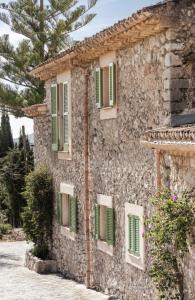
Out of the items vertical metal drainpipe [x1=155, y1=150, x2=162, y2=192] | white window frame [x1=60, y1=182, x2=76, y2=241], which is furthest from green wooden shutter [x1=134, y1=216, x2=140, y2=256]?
white window frame [x1=60, y1=182, x2=76, y2=241]

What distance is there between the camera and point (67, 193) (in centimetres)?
1558

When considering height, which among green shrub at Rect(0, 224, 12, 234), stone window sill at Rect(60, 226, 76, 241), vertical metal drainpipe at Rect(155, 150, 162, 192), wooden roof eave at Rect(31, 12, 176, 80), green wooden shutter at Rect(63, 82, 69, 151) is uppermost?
wooden roof eave at Rect(31, 12, 176, 80)

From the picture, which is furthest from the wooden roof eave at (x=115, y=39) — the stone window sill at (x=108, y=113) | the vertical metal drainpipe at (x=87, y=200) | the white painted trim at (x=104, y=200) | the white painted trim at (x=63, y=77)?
the white painted trim at (x=104, y=200)

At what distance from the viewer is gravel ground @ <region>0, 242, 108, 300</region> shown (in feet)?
43.7

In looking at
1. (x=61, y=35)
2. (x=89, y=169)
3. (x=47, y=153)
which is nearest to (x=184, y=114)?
(x=89, y=169)

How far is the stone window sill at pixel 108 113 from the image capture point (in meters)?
12.6

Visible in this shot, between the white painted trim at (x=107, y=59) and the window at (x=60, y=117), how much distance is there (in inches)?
101

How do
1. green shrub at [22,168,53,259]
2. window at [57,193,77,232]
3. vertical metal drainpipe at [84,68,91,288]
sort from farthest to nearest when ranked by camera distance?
green shrub at [22,168,53,259]
window at [57,193,77,232]
vertical metal drainpipe at [84,68,91,288]

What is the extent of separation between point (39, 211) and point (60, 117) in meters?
2.60

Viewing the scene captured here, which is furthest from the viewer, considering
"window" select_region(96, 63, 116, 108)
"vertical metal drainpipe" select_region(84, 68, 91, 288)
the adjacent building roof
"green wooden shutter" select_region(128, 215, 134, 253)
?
"vertical metal drainpipe" select_region(84, 68, 91, 288)

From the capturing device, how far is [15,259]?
62.1ft

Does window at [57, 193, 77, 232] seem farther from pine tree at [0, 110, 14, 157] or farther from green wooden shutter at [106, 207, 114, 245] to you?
pine tree at [0, 110, 14, 157]

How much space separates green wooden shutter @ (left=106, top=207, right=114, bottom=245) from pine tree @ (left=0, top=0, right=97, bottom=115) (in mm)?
17748

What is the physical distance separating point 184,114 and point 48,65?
6.08 m
